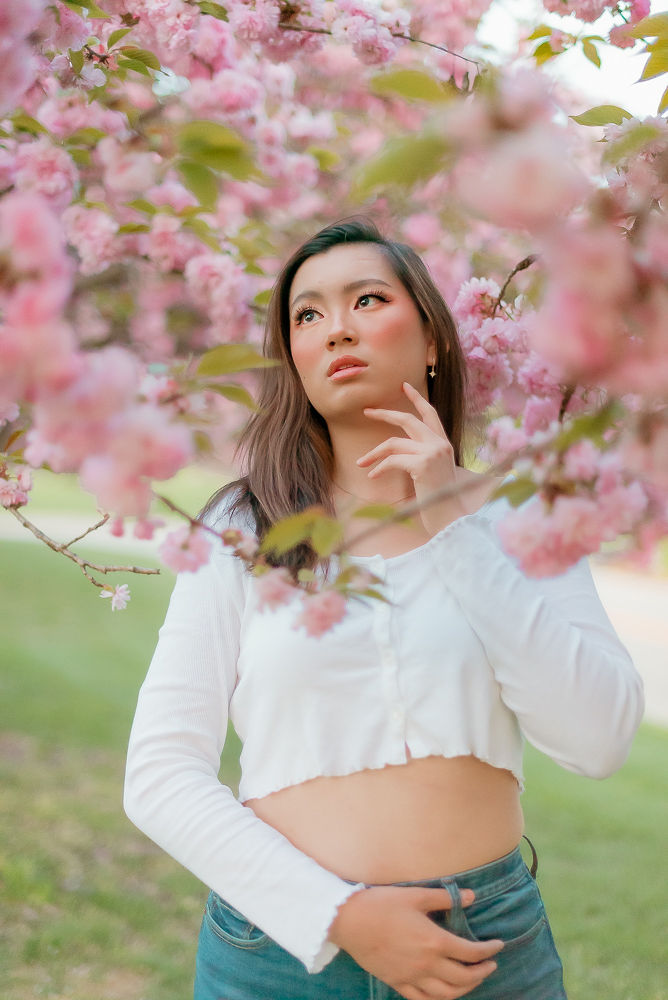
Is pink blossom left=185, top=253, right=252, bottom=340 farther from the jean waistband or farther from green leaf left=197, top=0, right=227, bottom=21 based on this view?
the jean waistband

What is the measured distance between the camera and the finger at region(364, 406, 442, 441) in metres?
1.23

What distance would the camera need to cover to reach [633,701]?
1193 mm

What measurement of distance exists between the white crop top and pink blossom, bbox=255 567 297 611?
0.28 m

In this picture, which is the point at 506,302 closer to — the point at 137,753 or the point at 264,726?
the point at 264,726

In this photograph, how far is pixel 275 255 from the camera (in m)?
2.30

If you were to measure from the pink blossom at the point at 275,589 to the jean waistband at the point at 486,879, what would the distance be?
19.4 inches

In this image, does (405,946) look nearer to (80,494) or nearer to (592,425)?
(592,425)

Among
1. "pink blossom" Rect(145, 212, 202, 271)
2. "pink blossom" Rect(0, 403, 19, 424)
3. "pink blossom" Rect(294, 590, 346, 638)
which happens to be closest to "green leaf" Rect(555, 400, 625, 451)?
"pink blossom" Rect(294, 590, 346, 638)

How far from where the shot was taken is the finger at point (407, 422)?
1233 millimetres

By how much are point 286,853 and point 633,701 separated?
485 millimetres

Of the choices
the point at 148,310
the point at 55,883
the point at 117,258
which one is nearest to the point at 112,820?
the point at 55,883

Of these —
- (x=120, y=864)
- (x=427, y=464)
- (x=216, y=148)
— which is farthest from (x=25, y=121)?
(x=120, y=864)

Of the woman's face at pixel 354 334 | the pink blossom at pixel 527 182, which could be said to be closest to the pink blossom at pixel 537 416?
the woman's face at pixel 354 334

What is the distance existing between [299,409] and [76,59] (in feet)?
2.02
